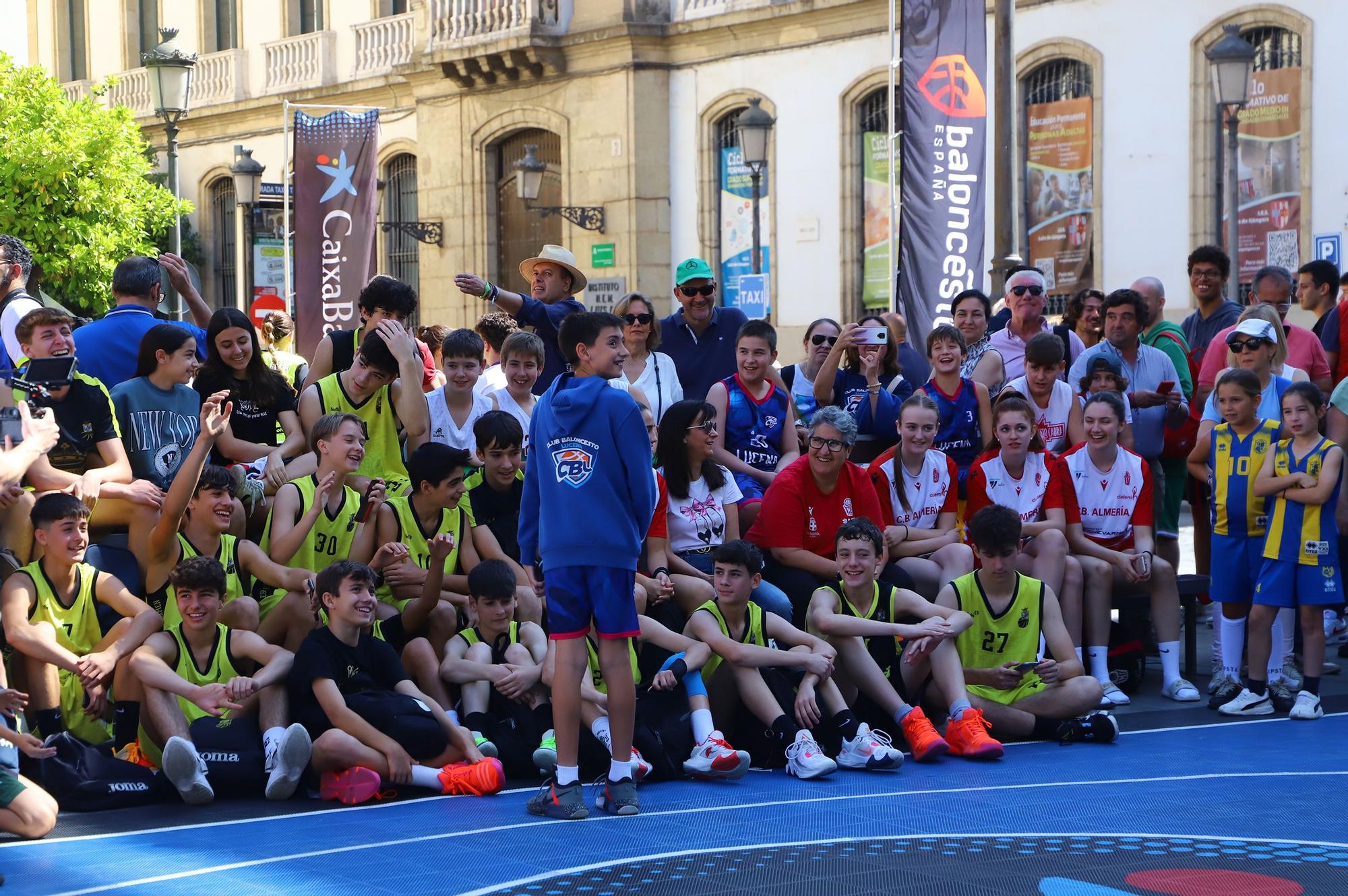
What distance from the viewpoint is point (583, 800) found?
6.74 metres

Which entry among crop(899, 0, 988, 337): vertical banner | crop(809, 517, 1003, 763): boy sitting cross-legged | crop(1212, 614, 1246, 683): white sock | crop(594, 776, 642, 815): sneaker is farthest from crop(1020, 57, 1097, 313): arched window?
crop(594, 776, 642, 815): sneaker

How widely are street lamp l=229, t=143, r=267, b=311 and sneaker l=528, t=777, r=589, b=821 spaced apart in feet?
61.3

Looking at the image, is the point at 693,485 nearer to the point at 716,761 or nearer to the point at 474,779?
the point at 716,761

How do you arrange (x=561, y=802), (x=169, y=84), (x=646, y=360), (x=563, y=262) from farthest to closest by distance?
(x=169, y=84)
(x=563, y=262)
(x=646, y=360)
(x=561, y=802)

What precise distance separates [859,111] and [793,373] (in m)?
14.2

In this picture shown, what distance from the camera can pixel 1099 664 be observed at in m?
9.00

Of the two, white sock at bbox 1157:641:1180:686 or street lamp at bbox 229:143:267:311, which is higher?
street lamp at bbox 229:143:267:311

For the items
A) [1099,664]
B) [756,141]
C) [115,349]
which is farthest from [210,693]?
[756,141]

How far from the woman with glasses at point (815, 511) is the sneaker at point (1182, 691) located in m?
1.59

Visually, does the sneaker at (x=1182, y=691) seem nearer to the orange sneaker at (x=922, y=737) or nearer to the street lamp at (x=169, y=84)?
the orange sneaker at (x=922, y=737)

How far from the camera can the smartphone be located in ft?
31.5

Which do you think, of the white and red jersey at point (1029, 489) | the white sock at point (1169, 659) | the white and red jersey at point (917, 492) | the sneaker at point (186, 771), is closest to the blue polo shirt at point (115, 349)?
the sneaker at point (186, 771)

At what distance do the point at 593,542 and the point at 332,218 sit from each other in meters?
10.1

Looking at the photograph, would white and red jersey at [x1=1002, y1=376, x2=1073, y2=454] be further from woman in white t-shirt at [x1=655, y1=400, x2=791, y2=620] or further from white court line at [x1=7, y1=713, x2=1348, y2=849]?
white court line at [x1=7, y1=713, x2=1348, y2=849]
